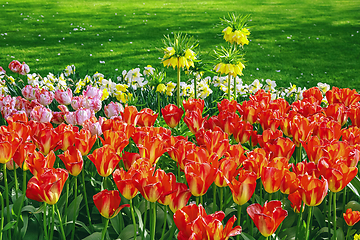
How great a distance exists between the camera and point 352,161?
1.42 metres

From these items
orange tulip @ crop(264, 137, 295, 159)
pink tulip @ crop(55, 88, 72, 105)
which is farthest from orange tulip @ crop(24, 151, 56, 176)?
pink tulip @ crop(55, 88, 72, 105)

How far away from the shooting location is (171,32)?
11297 mm

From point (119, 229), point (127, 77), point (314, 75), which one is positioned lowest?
point (314, 75)

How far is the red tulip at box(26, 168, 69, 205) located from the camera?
1243mm

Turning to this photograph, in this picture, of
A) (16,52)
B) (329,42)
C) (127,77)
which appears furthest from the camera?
(329,42)

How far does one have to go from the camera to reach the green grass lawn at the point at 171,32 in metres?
7.84

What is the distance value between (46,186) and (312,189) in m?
0.86

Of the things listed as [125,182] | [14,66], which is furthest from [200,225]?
[14,66]

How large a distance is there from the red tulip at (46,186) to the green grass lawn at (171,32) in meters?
3.67

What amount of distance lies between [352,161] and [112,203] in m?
0.89

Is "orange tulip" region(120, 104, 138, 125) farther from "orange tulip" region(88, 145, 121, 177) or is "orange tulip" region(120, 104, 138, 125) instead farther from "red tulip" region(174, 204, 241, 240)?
"red tulip" region(174, 204, 241, 240)

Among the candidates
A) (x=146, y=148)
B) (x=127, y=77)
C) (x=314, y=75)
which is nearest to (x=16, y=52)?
(x=127, y=77)

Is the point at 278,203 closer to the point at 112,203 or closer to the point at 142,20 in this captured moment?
the point at 112,203

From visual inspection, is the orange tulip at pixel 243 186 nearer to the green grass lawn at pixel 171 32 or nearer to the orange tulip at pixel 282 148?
the orange tulip at pixel 282 148
